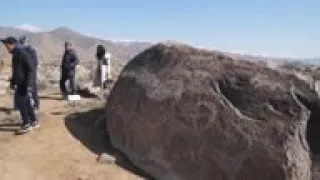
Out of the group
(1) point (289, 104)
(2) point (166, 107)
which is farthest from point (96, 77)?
(1) point (289, 104)

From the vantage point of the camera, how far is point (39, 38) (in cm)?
11919

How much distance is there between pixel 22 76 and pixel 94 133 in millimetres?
1869

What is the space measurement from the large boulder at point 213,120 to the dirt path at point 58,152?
548 mm

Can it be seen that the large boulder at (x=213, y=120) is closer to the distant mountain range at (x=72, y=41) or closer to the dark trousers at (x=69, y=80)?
the dark trousers at (x=69, y=80)

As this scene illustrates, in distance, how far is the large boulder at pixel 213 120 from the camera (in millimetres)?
8500

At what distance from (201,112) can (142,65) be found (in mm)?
2132

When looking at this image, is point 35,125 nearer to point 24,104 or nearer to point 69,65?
point 24,104

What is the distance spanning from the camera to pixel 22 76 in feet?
32.7

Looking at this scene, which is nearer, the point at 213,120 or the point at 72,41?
the point at 213,120

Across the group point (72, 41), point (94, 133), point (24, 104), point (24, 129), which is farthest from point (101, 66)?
point (72, 41)

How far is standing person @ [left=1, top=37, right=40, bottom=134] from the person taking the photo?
990cm

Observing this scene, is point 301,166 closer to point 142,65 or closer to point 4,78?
point 142,65

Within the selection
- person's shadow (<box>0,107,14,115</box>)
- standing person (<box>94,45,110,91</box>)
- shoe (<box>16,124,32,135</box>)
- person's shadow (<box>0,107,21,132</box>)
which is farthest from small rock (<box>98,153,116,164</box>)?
standing person (<box>94,45,110,91</box>)

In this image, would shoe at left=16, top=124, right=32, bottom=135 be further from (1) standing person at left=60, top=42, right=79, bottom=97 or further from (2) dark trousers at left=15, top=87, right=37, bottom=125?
(1) standing person at left=60, top=42, right=79, bottom=97
